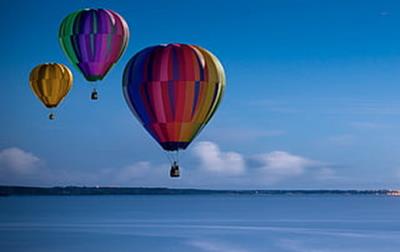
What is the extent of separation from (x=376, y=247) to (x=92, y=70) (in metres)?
26.2

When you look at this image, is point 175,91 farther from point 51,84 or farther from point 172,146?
point 51,84

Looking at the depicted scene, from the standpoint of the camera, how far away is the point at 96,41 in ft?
96.9

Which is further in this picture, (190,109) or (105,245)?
(105,245)

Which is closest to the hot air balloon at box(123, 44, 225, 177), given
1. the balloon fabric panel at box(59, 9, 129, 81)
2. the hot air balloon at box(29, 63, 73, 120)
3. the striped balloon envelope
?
the striped balloon envelope

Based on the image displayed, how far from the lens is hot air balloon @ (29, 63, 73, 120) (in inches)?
1411

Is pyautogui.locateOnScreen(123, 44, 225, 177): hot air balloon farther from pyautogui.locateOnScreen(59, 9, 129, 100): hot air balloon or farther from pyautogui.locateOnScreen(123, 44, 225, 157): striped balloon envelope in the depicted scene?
pyautogui.locateOnScreen(59, 9, 129, 100): hot air balloon

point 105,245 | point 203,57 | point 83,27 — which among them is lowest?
point 105,245

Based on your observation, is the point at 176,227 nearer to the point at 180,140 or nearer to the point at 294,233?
the point at 294,233

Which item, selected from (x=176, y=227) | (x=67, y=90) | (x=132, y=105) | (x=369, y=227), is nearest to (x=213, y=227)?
(x=176, y=227)

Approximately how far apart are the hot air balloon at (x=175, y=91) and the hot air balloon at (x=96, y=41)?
6.71 meters

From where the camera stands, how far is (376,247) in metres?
49.8

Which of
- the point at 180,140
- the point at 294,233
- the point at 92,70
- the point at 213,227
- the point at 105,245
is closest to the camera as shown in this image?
the point at 180,140

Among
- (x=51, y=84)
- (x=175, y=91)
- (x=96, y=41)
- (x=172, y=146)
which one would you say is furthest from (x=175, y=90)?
(x=51, y=84)

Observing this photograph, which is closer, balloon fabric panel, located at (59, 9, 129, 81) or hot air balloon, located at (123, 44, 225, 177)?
hot air balloon, located at (123, 44, 225, 177)
